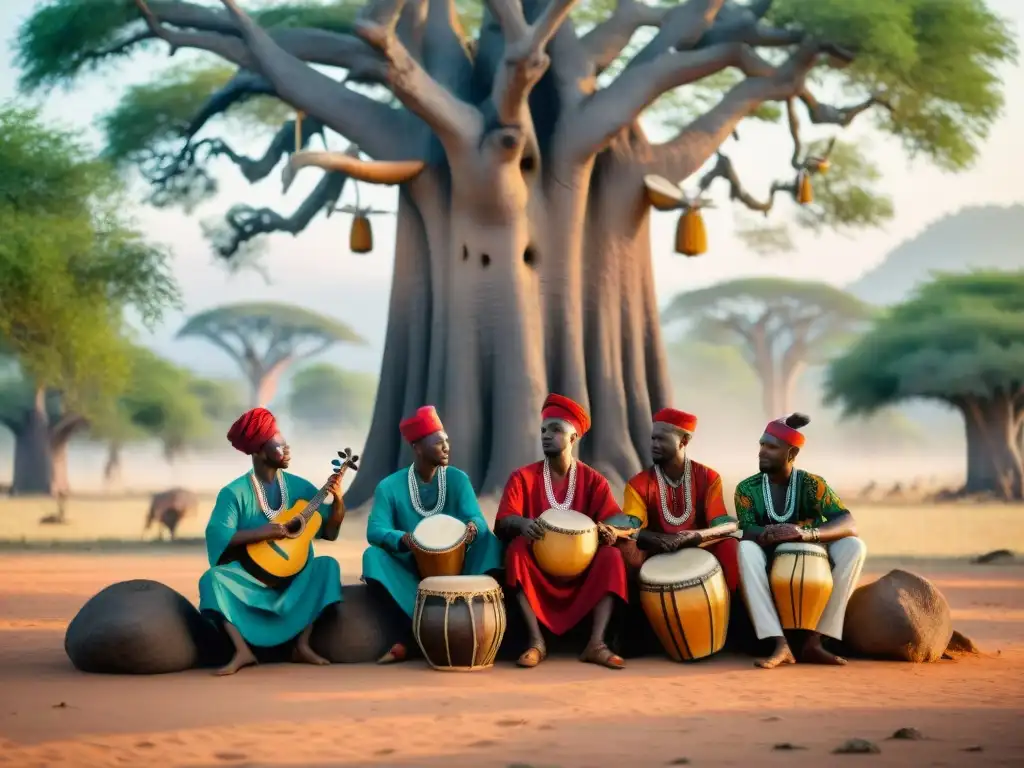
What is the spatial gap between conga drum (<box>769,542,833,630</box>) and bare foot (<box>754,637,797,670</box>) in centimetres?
9

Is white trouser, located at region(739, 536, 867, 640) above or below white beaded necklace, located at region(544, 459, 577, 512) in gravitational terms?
below

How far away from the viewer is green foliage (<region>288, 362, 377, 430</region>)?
229 ft

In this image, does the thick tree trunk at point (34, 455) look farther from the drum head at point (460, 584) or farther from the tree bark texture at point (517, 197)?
the drum head at point (460, 584)

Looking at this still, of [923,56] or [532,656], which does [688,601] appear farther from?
[923,56]

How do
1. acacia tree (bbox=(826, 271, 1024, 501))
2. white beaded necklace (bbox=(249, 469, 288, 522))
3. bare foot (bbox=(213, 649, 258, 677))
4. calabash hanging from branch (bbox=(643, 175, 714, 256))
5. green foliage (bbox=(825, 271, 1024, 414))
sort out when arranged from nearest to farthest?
bare foot (bbox=(213, 649, 258, 677)), white beaded necklace (bbox=(249, 469, 288, 522)), calabash hanging from branch (bbox=(643, 175, 714, 256)), green foliage (bbox=(825, 271, 1024, 414)), acacia tree (bbox=(826, 271, 1024, 501))

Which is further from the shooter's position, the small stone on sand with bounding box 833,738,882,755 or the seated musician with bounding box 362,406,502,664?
the seated musician with bounding box 362,406,502,664

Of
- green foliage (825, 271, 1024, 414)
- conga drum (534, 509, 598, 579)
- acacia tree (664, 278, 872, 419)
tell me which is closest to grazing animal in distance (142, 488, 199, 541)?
conga drum (534, 509, 598, 579)

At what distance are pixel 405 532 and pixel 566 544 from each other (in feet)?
2.81

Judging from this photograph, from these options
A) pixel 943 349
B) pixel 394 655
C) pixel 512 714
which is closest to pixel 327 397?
pixel 943 349

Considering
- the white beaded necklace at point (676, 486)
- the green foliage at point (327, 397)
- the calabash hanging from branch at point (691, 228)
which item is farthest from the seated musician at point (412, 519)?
the green foliage at point (327, 397)

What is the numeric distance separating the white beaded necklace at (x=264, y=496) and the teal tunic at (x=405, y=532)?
45cm

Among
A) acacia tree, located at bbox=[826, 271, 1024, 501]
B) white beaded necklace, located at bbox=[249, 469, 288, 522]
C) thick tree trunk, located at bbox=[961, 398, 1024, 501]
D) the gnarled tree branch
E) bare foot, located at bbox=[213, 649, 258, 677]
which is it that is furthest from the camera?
thick tree trunk, located at bbox=[961, 398, 1024, 501]

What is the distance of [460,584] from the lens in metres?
7.62

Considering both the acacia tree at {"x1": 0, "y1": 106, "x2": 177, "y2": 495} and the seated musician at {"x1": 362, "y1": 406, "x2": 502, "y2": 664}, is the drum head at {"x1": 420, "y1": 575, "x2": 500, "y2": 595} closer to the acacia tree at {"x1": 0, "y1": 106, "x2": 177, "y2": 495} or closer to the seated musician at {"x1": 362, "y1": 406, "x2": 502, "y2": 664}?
the seated musician at {"x1": 362, "y1": 406, "x2": 502, "y2": 664}
